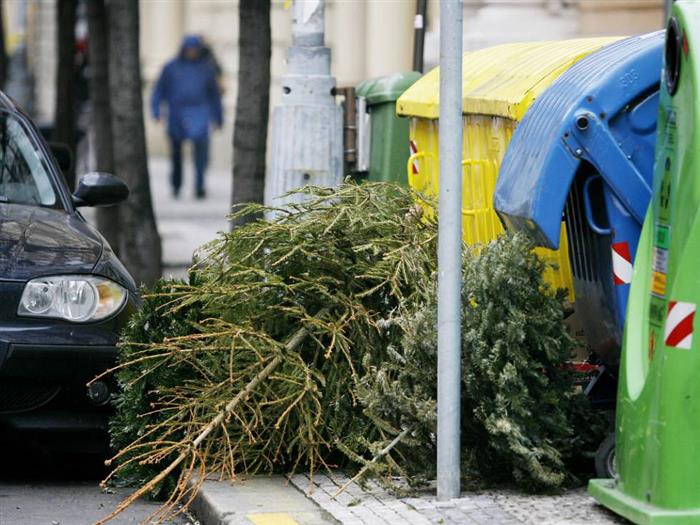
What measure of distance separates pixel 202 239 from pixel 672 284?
12.3 metres

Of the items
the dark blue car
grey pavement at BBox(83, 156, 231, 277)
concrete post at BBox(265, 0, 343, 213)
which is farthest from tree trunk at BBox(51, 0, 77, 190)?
the dark blue car

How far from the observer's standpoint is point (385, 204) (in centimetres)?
670

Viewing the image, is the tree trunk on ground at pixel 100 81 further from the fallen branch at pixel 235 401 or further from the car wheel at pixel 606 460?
the car wheel at pixel 606 460

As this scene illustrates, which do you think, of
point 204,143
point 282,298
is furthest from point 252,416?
point 204,143

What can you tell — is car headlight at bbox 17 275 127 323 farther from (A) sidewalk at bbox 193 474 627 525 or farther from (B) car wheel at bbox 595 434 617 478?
(B) car wheel at bbox 595 434 617 478

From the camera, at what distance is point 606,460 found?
223 inches

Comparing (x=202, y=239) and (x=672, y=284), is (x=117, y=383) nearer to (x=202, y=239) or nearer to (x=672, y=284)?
(x=672, y=284)

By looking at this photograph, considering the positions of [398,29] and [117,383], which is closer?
[117,383]

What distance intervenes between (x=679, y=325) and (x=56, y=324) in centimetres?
266

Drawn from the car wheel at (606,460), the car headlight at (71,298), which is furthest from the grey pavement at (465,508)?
the car headlight at (71,298)

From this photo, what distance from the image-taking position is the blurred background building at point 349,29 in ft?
54.2

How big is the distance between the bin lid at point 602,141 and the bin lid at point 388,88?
3671mm

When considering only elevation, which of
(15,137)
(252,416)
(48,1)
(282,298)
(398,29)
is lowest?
(252,416)

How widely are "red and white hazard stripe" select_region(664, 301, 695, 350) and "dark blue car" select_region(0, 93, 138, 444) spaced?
8.18ft
